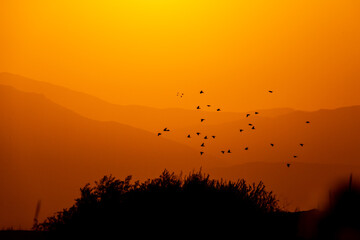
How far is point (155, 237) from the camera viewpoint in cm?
3928

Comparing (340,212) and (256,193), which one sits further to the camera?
(340,212)

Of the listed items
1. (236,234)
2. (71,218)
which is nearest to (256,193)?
(236,234)

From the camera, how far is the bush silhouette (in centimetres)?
3994

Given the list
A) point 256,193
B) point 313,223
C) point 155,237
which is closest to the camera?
point 155,237

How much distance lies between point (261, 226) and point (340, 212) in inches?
451

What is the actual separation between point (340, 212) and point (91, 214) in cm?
2018

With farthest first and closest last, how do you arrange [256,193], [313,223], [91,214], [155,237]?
[313,223]
[256,193]
[91,214]
[155,237]

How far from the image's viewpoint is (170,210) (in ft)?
134

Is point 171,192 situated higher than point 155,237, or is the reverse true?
point 171,192

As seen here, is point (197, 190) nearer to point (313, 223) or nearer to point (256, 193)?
point (256, 193)

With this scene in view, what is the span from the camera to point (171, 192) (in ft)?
141

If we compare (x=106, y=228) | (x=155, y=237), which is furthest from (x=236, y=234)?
(x=106, y=228)

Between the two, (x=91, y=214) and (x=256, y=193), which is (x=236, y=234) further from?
(x=91, y=214)

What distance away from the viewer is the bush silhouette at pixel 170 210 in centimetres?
3994
